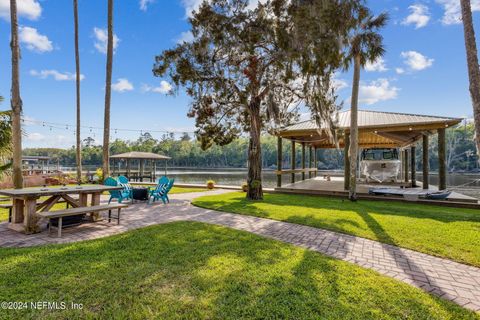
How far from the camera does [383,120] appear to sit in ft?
37.1

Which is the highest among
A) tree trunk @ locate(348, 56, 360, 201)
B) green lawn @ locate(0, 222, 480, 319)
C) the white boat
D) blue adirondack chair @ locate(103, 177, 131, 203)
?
tree trunk @ locate(348, 56, 360, 201)

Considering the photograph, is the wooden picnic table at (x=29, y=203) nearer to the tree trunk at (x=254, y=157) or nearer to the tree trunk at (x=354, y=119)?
the tree trunk at (x=254, y=157)

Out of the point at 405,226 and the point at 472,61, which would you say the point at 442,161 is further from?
the point at 472,61

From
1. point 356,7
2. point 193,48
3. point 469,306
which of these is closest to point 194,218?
point 469,306

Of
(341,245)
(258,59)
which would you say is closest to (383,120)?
(258,59)

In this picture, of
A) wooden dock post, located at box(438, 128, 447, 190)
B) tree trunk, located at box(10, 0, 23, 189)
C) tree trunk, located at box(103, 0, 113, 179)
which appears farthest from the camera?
tree trunk, located at box(103, 0, 113, 179)

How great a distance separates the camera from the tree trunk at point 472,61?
453 centimetres

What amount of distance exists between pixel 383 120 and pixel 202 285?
11481 mm

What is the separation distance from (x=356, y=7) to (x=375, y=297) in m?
8.83

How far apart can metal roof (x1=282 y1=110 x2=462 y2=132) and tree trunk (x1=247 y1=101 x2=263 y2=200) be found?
274 cm

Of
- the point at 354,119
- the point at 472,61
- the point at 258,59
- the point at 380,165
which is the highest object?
the point at 258,59

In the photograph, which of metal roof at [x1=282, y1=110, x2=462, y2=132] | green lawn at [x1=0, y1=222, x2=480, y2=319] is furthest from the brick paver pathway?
metal roof at [x1=282, y1=110, x2=462, y2=132]

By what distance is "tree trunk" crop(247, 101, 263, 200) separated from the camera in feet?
31.4

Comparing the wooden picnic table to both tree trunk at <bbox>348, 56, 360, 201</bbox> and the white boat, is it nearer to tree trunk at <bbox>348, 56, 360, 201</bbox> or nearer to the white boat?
tree trunk at <bbox>348, 56, 360, 201</bbox>
